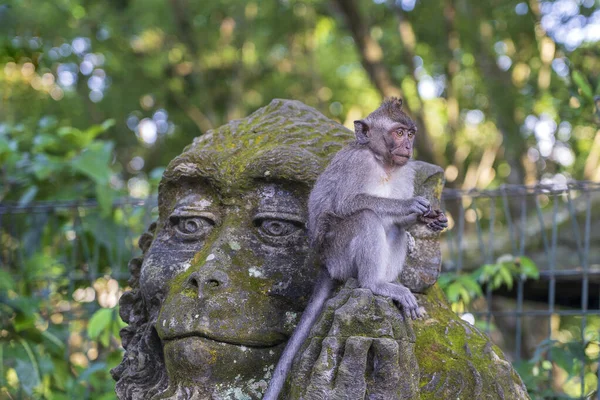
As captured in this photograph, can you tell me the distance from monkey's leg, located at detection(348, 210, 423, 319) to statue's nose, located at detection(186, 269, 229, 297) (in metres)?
0.59

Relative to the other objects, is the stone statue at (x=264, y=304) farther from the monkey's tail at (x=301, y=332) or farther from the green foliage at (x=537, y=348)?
the green foliage at (x=537, y=348)

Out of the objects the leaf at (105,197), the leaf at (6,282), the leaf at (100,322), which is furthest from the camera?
the leaf at (105,197)

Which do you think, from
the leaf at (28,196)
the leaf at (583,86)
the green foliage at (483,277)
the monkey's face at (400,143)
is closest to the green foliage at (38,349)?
the leaf at (28,196)

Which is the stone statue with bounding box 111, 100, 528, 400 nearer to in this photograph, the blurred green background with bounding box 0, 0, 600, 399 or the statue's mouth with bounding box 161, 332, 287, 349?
the statue's mouth with bounding box 161, 332, 287, 349

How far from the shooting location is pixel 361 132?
12.0 ft

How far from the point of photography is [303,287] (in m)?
3.51

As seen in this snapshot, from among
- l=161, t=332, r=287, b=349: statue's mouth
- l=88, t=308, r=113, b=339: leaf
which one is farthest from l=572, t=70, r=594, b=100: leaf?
l=88, t=308, r=113, b=339: leaf

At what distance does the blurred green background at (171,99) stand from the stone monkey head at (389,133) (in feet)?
8.78

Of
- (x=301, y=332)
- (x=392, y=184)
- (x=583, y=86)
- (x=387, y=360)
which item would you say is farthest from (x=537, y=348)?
(x=387, y=360)

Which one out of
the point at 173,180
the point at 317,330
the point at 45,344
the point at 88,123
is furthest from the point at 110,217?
the point at 88,123

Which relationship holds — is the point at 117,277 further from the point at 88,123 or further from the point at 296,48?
the point at 296,48

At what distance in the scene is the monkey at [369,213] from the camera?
3.32 metres

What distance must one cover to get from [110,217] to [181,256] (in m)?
3.68

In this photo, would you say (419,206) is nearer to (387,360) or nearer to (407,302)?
(407,302)
